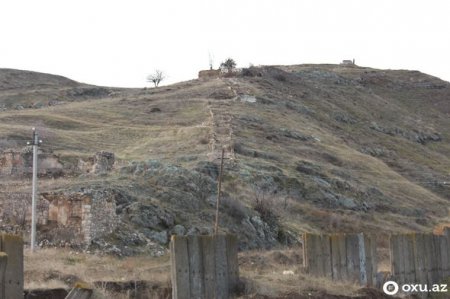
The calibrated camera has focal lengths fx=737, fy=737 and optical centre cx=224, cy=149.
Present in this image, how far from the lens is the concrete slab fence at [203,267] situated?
11.2m

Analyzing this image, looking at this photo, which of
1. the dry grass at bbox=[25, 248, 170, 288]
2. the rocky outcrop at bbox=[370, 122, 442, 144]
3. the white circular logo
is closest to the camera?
the dry grass at bbox=[25, 248, 170, 288]

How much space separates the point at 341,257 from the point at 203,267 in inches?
165

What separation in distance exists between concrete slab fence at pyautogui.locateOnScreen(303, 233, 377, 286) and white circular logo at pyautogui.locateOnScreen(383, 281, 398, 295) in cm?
30

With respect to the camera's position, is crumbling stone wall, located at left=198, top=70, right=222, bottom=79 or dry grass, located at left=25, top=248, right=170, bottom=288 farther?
crumbling stone wall, located at left=198, top=70, right=222, bottom=79

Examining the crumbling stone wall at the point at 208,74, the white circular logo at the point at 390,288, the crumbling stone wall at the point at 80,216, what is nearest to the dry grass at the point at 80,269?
the crumbling stone wall at the point at 80,216

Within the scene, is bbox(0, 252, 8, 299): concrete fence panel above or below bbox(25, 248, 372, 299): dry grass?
above

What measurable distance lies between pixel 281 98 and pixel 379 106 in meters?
22.6

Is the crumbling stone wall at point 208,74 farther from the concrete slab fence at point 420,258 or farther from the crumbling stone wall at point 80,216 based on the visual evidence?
the concrete slab fence at point 420,258

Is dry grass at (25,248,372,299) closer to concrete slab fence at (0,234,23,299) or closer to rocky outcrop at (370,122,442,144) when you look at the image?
concrete slab fence at (0,234,23,299)

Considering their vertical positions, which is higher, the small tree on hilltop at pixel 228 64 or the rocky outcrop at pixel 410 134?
the small tree on hilltop at pixel 228 64

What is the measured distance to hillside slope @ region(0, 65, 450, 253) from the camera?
30625mm

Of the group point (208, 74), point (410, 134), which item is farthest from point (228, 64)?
point (410, 134)

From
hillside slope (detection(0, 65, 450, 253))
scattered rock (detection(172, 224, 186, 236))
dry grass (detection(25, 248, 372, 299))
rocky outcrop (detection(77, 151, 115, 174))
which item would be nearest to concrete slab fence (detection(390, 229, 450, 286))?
dry grass (detection(25, 248, 372, 299))

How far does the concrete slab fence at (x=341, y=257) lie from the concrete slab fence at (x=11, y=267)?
6.31 meters
